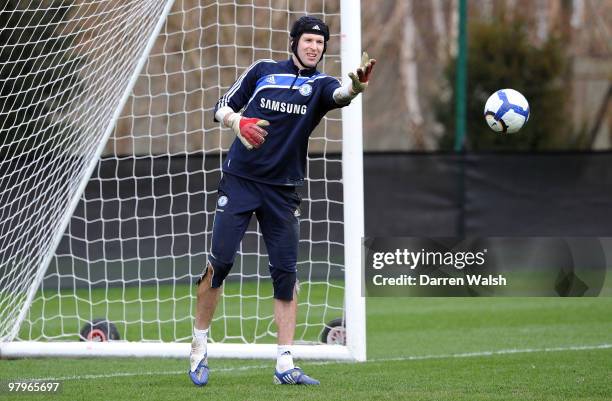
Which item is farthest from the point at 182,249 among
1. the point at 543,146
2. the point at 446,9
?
the point at 446,9

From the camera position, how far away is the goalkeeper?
19.3ft

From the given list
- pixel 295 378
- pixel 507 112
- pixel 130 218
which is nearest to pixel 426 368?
pixel 295 378

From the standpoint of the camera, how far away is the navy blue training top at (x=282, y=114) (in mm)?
5891

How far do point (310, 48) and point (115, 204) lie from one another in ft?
16.1

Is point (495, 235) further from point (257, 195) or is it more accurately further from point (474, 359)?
point (257, 195)

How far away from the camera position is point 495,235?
12.1 metres

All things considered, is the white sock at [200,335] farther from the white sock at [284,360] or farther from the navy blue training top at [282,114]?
the navy blue training top at [282,114]

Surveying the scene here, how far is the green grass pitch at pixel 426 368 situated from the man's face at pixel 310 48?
1.73m

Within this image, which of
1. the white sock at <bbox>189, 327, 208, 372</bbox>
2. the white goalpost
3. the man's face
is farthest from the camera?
the white goalpost

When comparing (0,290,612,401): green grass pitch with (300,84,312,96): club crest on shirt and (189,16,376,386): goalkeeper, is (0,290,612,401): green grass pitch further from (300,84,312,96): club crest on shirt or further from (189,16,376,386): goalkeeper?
(300,84,312,96): club crest on shirt

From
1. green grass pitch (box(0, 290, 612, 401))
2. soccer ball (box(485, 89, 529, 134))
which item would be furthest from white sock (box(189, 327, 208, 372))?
soccer ball (box(485, 89, 529, 134))

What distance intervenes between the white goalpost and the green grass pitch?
36cm

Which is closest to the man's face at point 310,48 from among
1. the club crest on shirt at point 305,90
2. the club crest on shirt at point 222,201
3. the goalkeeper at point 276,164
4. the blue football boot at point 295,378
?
the goalkeeper at point 276,164

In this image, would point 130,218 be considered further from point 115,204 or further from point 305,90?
point 305,90
